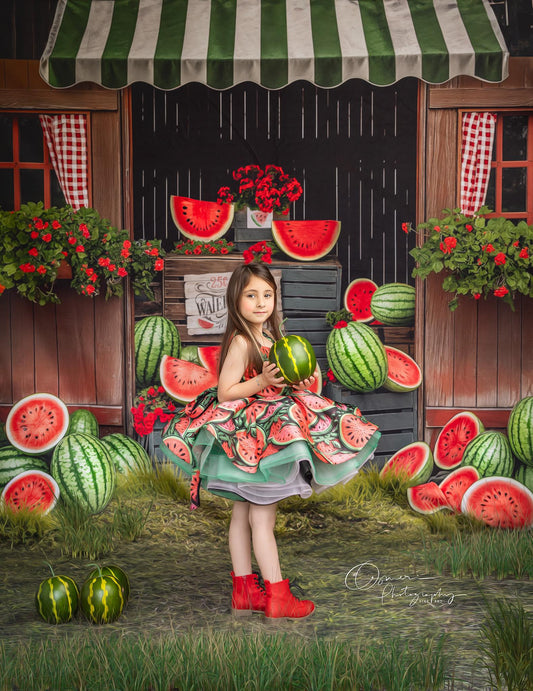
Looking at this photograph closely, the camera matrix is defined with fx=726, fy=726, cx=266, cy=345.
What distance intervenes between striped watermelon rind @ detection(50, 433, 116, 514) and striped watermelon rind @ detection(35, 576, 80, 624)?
1.53 meters

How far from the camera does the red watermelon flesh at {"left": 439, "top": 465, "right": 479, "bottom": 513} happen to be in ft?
17.4

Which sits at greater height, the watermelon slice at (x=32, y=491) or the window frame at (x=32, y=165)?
the window frame at (x=32, y=165)

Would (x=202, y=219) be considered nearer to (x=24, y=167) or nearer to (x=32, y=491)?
(x=24, y=167)

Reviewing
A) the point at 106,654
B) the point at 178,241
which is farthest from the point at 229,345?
the point at 178,241

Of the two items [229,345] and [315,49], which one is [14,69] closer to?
[315,49]

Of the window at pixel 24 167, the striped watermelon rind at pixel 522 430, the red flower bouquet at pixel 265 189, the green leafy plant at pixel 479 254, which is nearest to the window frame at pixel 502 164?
the green leafy plant at pixel 479 254

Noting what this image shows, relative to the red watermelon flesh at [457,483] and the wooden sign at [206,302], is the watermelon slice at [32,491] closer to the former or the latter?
the wooden sign at [206,302]

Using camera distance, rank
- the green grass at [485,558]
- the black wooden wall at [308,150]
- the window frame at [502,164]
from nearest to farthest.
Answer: the green grass at [485,558] → the window frame at [502,164] → the black wooden wall at [308,150]

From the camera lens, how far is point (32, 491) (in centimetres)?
532

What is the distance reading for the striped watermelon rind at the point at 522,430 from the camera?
525 centimetres

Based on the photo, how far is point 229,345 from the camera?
3832mm

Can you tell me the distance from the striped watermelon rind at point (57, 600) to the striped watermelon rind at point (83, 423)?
6.30 ft

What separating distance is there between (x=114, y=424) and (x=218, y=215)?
5.99 ft

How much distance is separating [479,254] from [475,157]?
837mm
